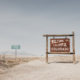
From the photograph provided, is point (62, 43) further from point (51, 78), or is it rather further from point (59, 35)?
point (51, 78)

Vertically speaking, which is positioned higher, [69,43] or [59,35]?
[59,35]

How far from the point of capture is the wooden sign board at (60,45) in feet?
41.5

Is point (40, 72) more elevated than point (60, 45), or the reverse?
point (60, 45)

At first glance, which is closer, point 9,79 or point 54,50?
point 9,79

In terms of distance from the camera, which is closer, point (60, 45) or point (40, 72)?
point (40, 72)

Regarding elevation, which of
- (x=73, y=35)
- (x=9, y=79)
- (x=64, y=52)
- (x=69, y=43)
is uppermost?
(x=73, y=35)

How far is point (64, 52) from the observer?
12461 mm

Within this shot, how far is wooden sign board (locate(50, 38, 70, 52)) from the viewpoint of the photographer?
41.5ft

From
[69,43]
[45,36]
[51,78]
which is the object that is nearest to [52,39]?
[45,36]

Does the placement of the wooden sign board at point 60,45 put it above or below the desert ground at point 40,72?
above

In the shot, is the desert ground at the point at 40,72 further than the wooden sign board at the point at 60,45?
No

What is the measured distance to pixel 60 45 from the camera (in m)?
12.8

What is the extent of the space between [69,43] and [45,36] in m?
2.54

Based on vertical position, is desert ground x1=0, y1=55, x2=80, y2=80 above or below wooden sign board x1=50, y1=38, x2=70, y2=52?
below
